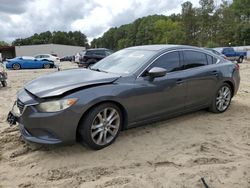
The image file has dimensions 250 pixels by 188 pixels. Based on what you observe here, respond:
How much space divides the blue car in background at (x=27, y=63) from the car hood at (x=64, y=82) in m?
23.5

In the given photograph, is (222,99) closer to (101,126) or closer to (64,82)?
(101,126)

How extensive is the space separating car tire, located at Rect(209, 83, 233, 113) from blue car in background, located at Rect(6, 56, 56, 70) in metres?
23.3

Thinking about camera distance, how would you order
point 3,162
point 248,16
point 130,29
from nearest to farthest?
point 3,162
point 248,16
point 130,29

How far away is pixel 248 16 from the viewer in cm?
8481

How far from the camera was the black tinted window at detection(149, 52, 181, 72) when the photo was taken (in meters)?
5.30

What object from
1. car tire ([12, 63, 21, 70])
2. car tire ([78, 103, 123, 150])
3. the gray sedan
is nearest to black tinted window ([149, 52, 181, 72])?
the gray sedan

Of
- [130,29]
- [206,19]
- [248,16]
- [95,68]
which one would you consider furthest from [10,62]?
[130,29]

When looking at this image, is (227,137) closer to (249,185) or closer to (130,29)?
(249,185)

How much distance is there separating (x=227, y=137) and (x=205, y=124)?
718mm

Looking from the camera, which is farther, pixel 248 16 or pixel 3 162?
pixel 248 16

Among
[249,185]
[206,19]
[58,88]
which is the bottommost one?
[249,185]

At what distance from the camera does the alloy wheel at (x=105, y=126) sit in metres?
4.39

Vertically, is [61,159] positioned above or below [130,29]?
below

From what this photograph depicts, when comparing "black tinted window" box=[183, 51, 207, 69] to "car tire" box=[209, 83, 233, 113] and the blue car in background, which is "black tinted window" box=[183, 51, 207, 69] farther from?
the blue car in background
